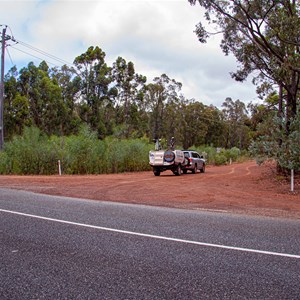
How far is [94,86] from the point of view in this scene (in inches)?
1778

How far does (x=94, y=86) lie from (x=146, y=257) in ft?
136

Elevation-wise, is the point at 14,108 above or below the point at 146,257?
above

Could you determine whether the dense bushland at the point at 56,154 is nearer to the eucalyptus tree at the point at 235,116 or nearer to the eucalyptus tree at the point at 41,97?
the eucalyptus tree at the point at 41,97

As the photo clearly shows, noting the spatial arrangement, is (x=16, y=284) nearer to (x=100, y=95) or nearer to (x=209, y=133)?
(x=100, y=95)

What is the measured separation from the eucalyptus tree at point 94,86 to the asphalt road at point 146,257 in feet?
117

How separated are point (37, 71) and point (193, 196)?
31.4 meters

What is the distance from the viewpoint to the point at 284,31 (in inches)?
605

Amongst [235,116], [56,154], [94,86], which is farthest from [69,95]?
[235,116]

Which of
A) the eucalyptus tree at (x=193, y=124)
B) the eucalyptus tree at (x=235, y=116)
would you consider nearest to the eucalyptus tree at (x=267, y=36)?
the eucalyptus tree at (x=193, y=124)

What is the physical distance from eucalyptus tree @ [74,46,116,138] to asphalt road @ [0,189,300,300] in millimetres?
35687

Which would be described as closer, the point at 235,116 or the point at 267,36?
the point at 267,36

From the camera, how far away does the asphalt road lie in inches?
166

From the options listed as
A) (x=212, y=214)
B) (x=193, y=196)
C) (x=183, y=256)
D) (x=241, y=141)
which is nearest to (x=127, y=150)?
(x=193, y=196)

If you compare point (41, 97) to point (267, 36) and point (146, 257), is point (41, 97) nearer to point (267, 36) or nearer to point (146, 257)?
point (267, 36)
